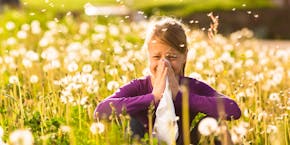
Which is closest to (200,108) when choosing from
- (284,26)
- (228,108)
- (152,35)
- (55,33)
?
(228,108)

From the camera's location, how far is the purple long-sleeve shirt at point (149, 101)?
3994mm

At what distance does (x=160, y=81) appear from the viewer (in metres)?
3.92

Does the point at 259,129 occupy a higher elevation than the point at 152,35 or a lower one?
lower

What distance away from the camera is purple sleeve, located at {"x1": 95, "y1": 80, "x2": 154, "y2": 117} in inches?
156

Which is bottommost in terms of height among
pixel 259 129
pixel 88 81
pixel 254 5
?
pixel 259 129

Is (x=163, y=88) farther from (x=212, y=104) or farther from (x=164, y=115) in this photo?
(x=212, y=104)

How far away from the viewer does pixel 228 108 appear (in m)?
4.14

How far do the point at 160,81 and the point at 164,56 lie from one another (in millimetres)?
156

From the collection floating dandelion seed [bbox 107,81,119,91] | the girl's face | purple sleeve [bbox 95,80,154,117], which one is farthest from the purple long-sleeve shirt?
floating dandelion seed [bbox 107,81,119,91]

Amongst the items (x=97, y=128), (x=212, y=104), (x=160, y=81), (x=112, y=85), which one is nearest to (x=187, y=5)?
(x=112, y=85)

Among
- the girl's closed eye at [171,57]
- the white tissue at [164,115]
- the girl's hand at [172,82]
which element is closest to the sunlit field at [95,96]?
the white tissue at [164,115]

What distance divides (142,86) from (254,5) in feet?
55.4

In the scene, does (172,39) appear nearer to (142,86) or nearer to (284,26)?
(142,86)

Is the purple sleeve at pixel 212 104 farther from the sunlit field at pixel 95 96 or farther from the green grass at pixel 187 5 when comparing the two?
the green grass at pixel 187 5
